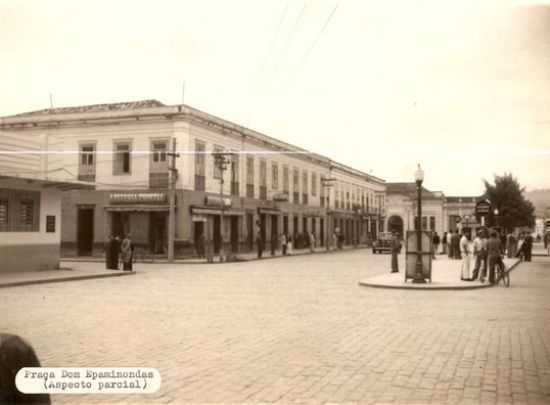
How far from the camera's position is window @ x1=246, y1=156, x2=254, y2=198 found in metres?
38.7

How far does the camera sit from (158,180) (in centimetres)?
3059

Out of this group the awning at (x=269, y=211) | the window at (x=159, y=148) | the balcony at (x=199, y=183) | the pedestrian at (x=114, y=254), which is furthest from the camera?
the awning at (x=269, y=211)

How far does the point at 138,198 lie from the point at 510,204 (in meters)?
25.6

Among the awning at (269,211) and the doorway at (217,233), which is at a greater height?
the awning at (269,211)

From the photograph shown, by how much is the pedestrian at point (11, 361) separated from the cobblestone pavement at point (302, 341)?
5.84 ft

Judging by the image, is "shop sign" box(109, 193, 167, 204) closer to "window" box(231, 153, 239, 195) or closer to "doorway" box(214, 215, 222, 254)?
"doorway" box(214, 215, 222, 254)

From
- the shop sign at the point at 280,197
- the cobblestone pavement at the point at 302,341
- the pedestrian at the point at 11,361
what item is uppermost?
the shop sign at the point at 280,197

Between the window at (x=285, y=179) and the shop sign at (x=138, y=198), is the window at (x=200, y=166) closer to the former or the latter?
the shop sign at (x=138, y=198)

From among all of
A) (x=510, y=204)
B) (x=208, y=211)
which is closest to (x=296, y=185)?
(x=510, y=204)

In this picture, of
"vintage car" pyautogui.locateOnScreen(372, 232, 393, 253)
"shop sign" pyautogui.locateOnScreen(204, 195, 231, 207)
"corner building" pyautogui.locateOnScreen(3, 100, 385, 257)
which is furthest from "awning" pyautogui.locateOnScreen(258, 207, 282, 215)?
"vintage car" pyautogui.locateOnScreen(372, 232, 393, 253)

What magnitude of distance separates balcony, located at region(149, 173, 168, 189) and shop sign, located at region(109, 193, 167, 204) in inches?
17.0

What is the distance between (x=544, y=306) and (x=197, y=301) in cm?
656

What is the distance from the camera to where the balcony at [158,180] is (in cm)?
3052

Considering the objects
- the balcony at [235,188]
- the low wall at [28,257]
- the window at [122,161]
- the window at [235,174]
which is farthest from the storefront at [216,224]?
the low wall at [28,257]
